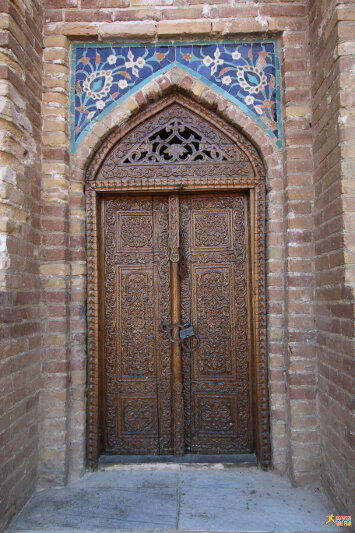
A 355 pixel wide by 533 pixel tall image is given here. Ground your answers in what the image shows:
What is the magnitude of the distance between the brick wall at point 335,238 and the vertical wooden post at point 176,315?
1020 millimetres

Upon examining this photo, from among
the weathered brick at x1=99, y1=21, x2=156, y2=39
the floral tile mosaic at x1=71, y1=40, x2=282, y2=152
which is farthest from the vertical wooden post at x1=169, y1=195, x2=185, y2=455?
the weathered brick at x1=99, y1=21, x2=156, y2=39

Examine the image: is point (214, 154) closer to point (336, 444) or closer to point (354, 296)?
point (354, 296)

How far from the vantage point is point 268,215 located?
9.17 feet

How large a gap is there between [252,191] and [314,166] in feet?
1.54

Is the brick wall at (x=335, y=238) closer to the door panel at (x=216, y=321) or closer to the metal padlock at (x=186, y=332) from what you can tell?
the door panel at (x=216, y=321)

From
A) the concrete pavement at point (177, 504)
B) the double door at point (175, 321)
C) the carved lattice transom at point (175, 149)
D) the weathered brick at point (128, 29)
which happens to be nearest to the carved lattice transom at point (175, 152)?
the carved lattice transom at point (175, 149)

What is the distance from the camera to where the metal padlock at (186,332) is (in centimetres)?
290

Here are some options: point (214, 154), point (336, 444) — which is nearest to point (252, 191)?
point (214, 154)

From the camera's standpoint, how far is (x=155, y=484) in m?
2.62

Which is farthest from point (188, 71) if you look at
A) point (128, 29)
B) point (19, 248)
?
point (19, 248)

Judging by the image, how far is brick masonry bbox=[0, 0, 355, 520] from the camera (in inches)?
89.7

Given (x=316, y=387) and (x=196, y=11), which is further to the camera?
(x=196, y=11)

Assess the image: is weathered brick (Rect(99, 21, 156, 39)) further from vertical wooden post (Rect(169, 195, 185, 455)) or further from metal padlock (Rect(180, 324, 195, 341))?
metal padlock (Rect(180, 324, 195, 341))

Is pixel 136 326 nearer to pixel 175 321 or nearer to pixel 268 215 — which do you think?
pixel 175 321
